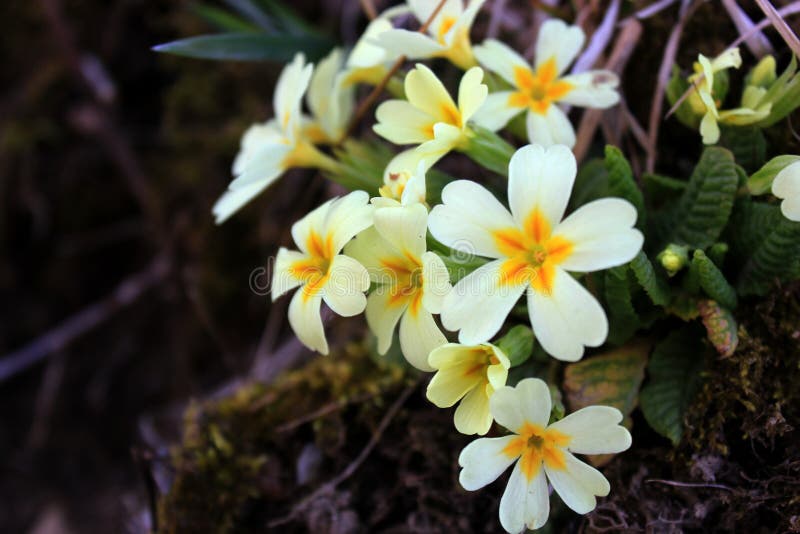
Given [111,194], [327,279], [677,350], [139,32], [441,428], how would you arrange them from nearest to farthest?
[327,279], [677,350], [441,428], [139,32], [111,194]

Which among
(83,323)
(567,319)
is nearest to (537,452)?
(567,319)

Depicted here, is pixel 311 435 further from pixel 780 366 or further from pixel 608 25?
pixel 608 25

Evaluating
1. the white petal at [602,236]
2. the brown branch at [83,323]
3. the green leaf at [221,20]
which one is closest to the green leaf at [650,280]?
the white petal at [602,236]

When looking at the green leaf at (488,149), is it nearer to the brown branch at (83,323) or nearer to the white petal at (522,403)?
the white petal at (522,403)

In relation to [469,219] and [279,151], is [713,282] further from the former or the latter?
[279,151]

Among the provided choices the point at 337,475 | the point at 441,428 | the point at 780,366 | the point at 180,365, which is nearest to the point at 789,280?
the point at 780,366
